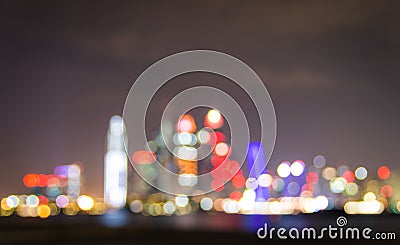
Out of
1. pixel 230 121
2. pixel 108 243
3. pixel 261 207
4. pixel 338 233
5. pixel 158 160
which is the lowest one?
pixel 108 243

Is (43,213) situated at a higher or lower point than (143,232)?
higher

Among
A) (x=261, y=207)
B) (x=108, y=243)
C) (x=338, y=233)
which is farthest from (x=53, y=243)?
(x=261, y=207)

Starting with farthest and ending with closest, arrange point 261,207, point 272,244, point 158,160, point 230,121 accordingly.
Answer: point 158,160, point 261,207, point 230,121, point 272,244

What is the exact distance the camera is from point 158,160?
417ft

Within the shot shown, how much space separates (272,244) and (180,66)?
195 inches

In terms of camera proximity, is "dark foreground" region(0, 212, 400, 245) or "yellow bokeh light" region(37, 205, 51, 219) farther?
"yellow bokeh light" region(37, 205, 51, 219)

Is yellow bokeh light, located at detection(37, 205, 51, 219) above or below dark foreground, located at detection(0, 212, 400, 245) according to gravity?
above

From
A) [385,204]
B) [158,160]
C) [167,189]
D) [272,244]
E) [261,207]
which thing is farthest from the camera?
[158,160]

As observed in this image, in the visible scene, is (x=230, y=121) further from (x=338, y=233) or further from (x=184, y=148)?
(x=184, y=148)

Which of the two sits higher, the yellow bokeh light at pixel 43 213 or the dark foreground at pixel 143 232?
the yellow bokeh light at pixel 43 213

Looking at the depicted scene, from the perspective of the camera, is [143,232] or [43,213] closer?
[143,232]

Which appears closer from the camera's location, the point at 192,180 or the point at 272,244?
the point at 272,244

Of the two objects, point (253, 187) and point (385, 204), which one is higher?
point (385, 204)

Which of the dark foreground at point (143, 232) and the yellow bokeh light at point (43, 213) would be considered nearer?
the dark foreground at point (143, 232)
